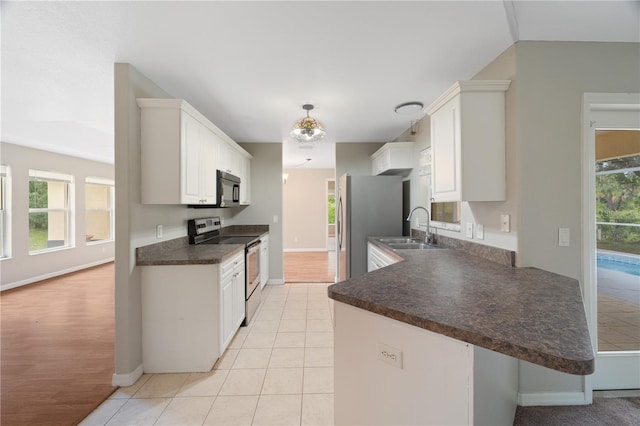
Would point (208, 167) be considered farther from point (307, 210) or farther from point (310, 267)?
point (307, 210)

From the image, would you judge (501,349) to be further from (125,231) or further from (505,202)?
(125,231)

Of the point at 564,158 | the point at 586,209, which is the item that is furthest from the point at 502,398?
the point at 564,158

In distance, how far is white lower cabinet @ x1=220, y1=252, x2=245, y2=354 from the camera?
2340mm

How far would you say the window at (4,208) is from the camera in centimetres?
442

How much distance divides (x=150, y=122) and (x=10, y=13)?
0.88 metres

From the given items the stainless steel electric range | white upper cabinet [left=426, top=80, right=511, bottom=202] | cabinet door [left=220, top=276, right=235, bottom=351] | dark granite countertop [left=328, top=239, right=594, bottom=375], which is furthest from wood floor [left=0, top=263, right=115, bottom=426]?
white upper cabinet [left=426, top=80, right=511, bottom=202]

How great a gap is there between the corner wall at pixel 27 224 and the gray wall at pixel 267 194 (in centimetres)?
373

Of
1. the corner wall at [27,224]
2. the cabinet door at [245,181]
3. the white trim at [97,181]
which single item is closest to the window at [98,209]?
the white trim at [97,181]

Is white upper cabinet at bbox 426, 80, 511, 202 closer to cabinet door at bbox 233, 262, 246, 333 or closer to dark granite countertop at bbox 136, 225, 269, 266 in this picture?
dark granite countertop at bbox 136, 225, 269, 266

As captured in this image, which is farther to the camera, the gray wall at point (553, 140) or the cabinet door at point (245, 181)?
the cabinet door at point (245, 181)

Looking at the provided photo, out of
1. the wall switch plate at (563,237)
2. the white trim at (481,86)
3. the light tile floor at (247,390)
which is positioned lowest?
the light tile floor at (247,390)

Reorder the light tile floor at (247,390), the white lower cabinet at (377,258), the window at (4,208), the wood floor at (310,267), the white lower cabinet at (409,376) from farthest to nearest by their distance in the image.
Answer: the wood floor at (310,267), the window at (4,208), the white lower cabinet at (377,258), the light tile floor at (247,390), the white lower cabinet at (409,376)

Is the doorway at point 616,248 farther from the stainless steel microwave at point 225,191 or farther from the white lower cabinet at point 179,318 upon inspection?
the stainless steel microwave at point 225,191

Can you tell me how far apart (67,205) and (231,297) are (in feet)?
17.4
